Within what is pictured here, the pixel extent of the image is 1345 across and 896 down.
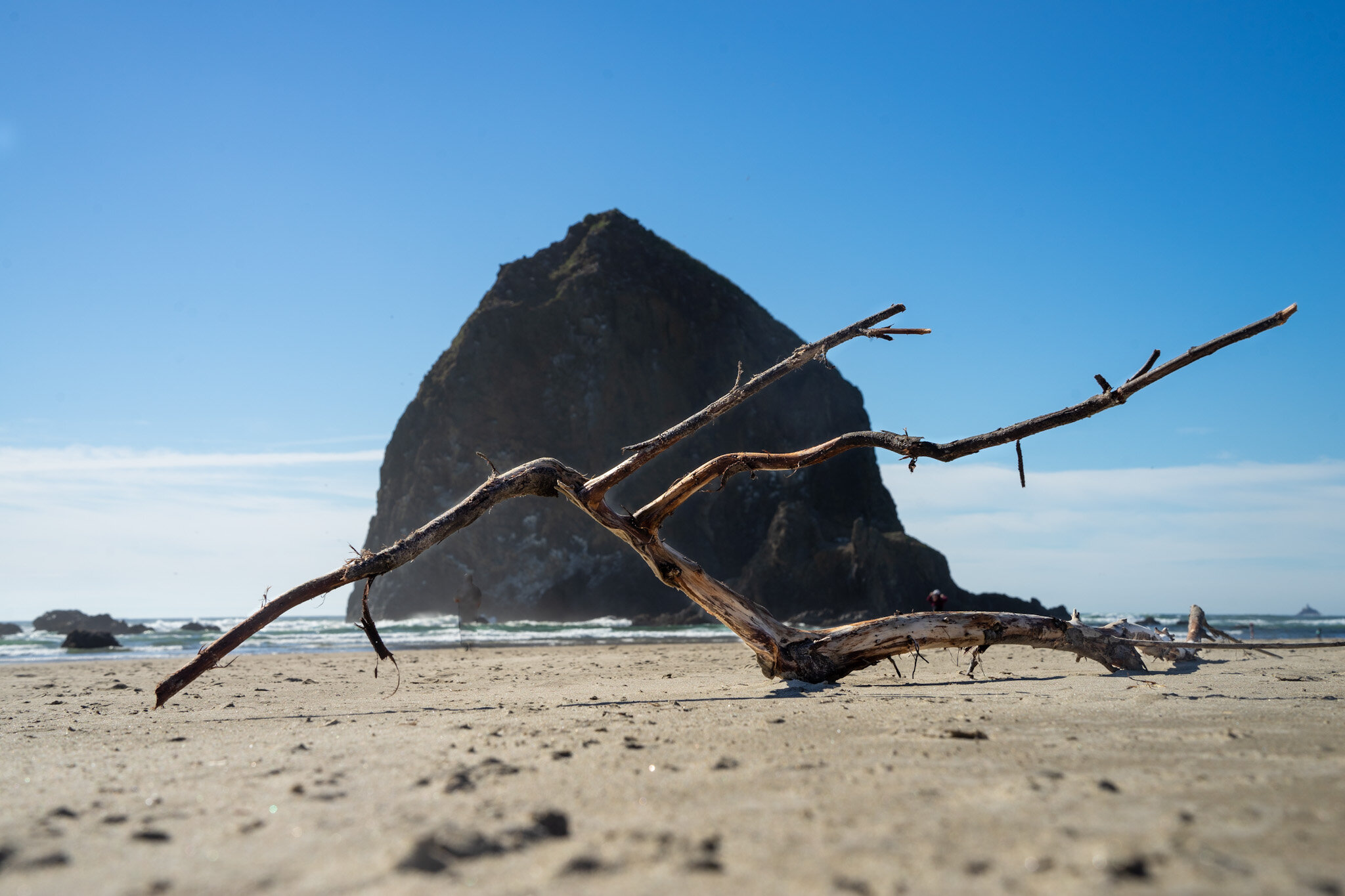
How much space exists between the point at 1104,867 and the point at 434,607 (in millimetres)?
57216

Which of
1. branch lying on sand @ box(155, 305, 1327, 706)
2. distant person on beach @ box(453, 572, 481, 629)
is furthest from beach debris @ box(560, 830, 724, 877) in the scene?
distant person on beach @ box(453, 572, 481, 629)

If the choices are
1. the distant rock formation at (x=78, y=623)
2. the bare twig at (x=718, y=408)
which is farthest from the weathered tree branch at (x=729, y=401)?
the distant rock formation at (x=78, y=623)

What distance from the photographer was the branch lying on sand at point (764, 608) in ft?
19.6

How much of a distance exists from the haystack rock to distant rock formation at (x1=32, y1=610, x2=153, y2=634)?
1310cm

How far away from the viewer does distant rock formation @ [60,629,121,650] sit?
18.4m

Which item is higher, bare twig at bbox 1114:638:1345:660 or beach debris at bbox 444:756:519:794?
bare twig at bbox 1114:638:1345:660

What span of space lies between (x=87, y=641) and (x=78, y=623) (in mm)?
34350

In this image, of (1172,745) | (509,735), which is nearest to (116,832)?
(509,735)

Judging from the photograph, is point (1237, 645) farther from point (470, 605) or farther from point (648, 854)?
point (470, 605)

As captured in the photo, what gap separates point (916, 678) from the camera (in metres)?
7.20

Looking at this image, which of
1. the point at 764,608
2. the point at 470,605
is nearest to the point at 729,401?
the point at 764,608

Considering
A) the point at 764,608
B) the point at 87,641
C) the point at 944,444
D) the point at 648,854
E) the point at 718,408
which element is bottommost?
the point at 648,854

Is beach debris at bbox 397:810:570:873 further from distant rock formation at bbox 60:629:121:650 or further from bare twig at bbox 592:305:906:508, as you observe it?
distant rock formation at bbox 60:629:121:650

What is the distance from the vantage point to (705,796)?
104 inches
